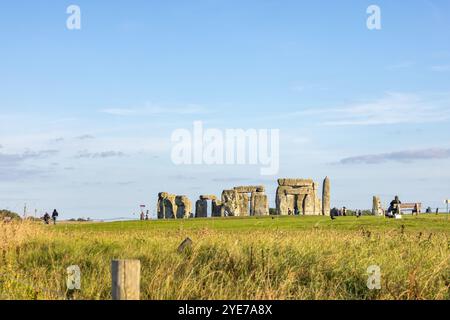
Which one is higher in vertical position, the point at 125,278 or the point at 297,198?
the point at 297,198

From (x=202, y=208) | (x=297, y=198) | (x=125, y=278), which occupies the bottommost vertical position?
(x=125, y=278)

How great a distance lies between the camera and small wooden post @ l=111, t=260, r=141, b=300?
7.36 meters

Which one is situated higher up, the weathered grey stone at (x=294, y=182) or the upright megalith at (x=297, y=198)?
the weathered grey stone at (x=294, y=182)

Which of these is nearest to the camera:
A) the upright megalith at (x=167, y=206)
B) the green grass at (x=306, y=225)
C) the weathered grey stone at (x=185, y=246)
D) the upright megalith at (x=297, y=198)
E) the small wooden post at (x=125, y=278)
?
the small wooden post at (x=125, y=278)

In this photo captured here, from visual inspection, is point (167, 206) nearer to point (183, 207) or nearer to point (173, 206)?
point (173, 206)

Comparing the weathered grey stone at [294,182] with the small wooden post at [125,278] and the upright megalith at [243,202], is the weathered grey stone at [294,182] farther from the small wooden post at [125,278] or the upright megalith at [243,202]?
the small wooden post at [125,278]

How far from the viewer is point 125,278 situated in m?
7.39

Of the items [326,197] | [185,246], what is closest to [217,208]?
[326,197]

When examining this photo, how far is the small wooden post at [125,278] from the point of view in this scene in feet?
24.1

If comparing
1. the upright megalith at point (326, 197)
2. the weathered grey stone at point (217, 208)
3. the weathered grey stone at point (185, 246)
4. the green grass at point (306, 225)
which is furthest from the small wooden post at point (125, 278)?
the weathered grey stone at point (217, 208)
